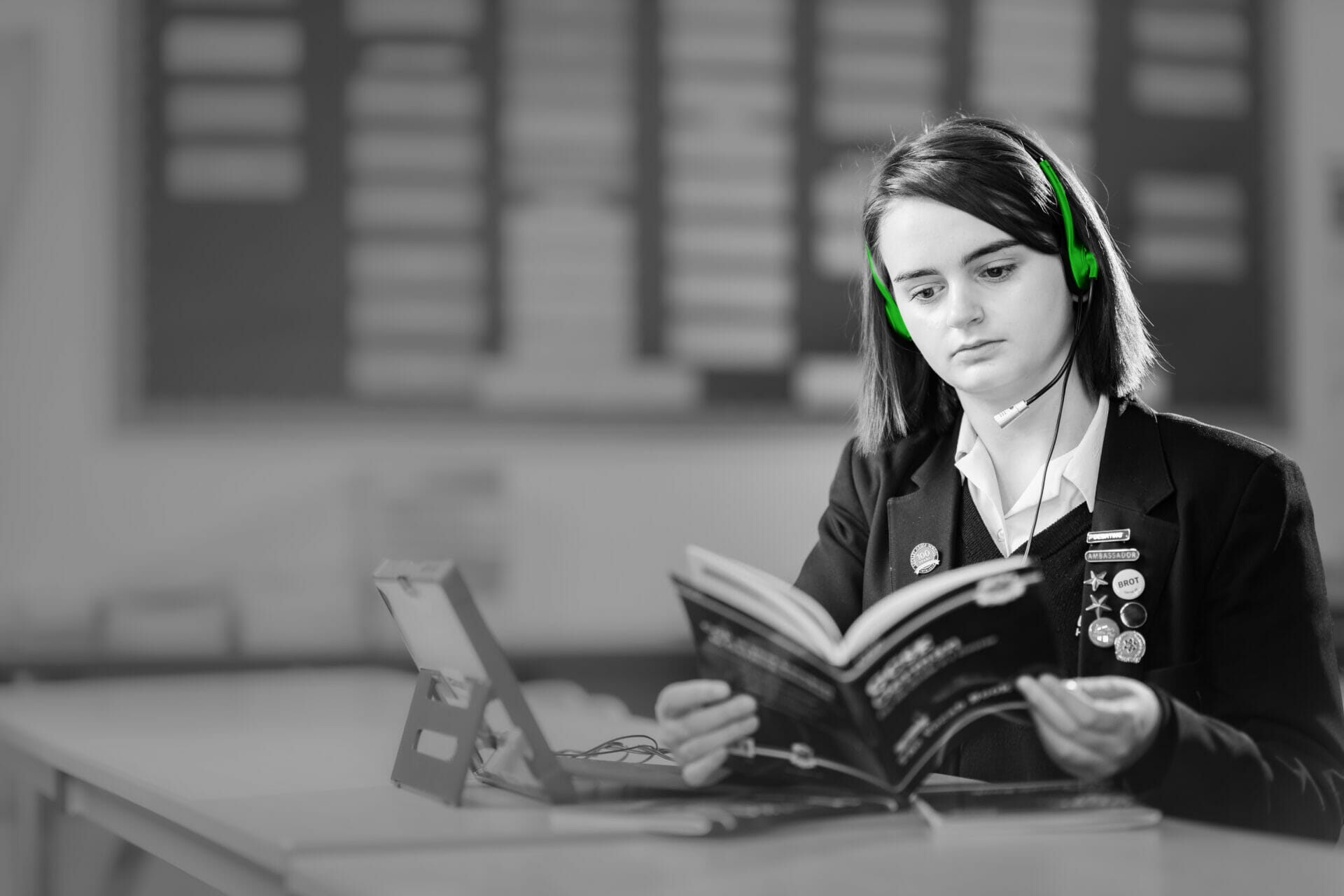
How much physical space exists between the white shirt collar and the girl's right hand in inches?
18.6

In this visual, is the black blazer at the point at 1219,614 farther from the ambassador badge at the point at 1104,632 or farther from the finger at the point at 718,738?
the finger at the point at 718,738

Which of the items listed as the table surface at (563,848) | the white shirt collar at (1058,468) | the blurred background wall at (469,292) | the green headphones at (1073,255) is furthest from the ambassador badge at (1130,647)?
the blurred background wall at (469,292)

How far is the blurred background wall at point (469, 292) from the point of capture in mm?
3164

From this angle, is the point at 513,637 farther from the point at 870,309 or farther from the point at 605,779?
the point at 605,779

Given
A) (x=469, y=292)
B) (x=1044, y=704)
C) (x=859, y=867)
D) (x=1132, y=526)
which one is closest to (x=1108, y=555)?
(x=1132, y=526)

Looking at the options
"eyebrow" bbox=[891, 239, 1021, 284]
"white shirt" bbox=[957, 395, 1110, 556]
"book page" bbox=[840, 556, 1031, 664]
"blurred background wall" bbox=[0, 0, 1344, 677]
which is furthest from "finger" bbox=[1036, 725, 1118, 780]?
"blurred background wall" bbox=[0, 0, 1344, 677]

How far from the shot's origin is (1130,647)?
1.35 meters

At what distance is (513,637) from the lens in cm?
331

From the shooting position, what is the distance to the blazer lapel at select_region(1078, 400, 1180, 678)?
4.48ft

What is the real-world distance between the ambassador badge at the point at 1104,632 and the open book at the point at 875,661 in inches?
12.0

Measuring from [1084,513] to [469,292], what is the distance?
85.4 inches

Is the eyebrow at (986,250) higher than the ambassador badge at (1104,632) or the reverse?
higher

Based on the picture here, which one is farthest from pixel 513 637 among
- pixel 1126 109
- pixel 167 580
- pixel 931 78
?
pixel 1126 109

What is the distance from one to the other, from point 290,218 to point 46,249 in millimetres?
519
